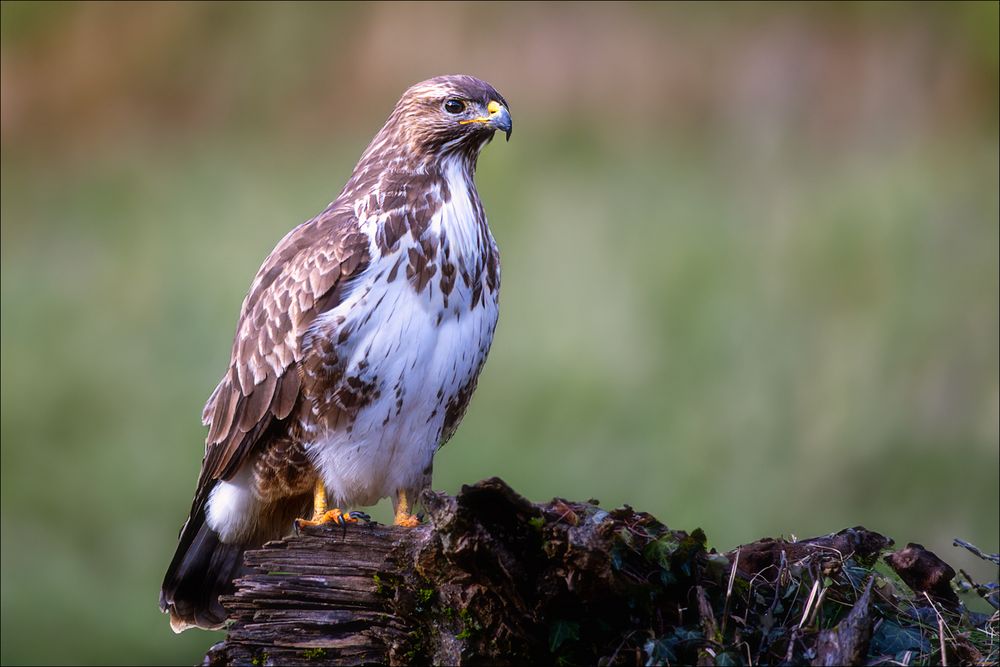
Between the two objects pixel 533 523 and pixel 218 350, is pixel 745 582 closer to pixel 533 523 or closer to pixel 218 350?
pixel 533 523

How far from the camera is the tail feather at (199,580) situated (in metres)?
3.55

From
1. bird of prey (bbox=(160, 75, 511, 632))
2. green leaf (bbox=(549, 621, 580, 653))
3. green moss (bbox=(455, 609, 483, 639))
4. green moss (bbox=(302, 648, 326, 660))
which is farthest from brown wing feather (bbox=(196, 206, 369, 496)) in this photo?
green leaf (bbox=(549, 621, 580, 653))

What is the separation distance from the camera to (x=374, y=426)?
324 cm

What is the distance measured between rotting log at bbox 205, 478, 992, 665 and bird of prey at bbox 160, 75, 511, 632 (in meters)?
0.40

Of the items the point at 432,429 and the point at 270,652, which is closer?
the point at 270,652

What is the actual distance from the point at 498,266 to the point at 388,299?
1.41ft

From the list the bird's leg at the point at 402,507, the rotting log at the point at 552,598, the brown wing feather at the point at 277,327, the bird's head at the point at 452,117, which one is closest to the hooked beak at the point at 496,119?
the bird's head at the point at 452,117

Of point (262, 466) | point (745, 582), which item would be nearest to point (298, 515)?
point (262, 466)

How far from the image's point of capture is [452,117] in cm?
340

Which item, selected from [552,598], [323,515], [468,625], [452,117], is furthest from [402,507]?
[452,117]

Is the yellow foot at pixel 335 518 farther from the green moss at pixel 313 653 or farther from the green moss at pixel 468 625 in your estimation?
the green moss at pixel 468 625

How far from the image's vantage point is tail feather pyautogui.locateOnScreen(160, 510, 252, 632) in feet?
11.6

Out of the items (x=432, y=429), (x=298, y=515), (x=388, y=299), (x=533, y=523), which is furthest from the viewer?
(x=298, y=515)

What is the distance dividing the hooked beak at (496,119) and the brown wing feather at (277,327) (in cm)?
51
